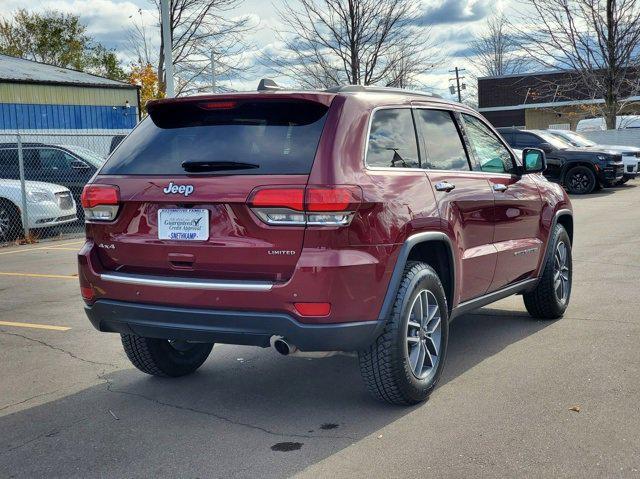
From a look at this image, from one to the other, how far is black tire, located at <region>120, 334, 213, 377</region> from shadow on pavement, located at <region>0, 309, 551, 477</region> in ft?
0.26

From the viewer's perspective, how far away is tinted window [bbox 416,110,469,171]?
504 centimetres

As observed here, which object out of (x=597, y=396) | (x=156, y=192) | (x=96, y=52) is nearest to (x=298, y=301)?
(x=156, y=192)

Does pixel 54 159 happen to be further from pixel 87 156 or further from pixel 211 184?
pixel 211 184

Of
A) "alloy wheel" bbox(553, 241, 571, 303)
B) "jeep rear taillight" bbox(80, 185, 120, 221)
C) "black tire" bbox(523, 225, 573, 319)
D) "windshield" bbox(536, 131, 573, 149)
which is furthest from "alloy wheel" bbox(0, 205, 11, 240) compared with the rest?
"windshield" bbox(536, 131, 573, 149)

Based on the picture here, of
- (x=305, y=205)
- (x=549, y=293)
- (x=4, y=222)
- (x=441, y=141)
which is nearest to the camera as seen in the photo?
(x=305, y=205)

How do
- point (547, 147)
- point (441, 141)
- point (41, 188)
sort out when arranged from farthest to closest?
point (547, 147) < point (41, 188) < point (441, 141)

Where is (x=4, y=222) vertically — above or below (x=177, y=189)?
below

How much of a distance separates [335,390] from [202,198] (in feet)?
5.09

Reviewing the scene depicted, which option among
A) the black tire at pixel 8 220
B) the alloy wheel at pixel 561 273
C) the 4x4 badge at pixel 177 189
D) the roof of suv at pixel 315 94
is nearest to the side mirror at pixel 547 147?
the black tire at pixel 8 220

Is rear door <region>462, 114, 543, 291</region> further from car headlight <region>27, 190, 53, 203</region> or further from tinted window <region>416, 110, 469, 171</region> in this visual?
car headlight <region>27, 190, 53, 203</region>

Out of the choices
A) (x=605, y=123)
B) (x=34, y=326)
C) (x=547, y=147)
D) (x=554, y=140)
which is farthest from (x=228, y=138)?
(x=605, y=123)

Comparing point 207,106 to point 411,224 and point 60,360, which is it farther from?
point 60,360

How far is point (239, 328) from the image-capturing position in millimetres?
4082

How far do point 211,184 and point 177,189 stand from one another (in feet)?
0.69
